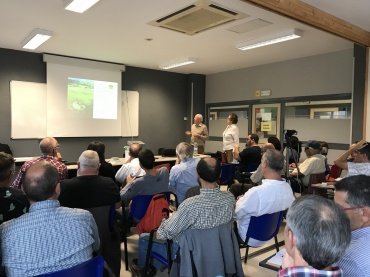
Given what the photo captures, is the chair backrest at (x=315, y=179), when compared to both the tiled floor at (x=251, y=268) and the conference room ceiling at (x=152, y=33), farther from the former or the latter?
the conference room ceiling at (x=152, y=33)

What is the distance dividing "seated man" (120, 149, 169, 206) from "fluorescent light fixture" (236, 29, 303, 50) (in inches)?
126

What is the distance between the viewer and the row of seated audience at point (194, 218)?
45.5 inches

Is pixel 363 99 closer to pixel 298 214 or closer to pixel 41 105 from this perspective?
pixel 298 214

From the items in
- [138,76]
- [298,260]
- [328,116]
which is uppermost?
[138,76]

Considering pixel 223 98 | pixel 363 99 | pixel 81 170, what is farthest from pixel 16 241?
pixel 223 98

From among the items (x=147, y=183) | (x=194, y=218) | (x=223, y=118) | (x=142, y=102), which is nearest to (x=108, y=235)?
(x=147, y=183)

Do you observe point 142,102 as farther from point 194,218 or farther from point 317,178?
point 194,218

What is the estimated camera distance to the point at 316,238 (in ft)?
3.69

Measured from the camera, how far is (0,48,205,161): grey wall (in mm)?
6566

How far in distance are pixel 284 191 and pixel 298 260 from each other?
168cm

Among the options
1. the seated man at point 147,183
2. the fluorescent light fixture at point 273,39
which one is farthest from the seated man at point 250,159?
the seated man at point 147,183

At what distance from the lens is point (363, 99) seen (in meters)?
5.41

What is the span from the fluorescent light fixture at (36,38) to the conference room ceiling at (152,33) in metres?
0.10

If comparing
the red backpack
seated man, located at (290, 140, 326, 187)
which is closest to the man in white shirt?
the red backpack
